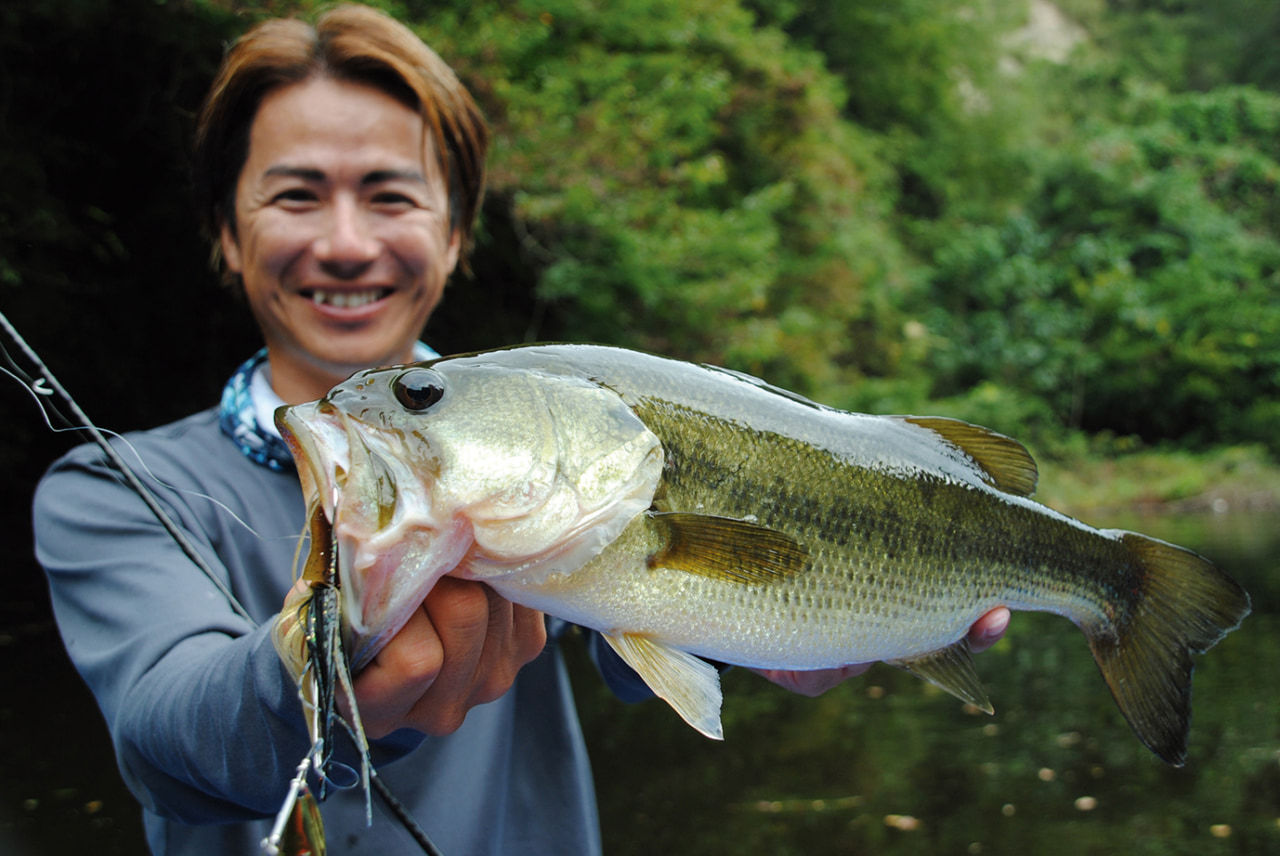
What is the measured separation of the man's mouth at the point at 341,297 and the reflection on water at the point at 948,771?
3926 mm

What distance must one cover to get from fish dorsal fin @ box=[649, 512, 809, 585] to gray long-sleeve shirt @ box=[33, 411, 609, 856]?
50cm

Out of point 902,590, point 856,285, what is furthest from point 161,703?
point 856,285

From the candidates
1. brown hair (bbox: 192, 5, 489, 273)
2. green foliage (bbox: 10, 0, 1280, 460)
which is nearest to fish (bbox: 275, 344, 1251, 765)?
brown hair (bbox: 192, 5, 489, 273)

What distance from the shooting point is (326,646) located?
121cm

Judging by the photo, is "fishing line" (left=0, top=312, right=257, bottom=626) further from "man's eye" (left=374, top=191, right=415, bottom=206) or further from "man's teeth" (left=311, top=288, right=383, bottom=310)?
"man's eye" (left=374, top=191, right=415, bottom=206)

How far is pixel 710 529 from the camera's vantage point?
4.70 feet

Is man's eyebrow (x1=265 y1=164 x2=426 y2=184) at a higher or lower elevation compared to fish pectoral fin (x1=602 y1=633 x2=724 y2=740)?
higher

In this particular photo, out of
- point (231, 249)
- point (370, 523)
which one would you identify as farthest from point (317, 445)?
point (231, 249)

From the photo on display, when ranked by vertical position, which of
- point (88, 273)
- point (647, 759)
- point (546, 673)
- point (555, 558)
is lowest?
point (647, 759)

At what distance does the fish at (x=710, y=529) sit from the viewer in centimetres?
129

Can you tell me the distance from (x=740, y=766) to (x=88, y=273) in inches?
328

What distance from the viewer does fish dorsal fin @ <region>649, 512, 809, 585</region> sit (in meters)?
1.42

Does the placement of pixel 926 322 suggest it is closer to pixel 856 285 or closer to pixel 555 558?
pixel 856 285

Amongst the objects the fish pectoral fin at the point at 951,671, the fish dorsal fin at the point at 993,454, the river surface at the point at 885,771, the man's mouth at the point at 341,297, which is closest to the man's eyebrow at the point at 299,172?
the man's mouth at the point at 341,297
